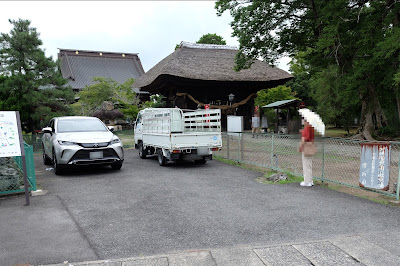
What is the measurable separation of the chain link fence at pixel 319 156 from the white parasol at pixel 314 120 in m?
0.43

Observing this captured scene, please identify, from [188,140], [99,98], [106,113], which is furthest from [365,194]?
[99,98]

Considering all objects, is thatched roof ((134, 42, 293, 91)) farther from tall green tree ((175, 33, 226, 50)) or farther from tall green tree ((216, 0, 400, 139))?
tall green tree ((175, 33, 226, 50))

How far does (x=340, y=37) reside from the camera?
12555mm

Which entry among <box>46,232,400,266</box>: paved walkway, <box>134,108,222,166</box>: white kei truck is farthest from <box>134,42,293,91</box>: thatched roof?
<box>46,232,400,266</box>: paved walkway

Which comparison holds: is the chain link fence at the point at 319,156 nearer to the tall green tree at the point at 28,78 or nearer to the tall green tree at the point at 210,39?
the tall green tree at the point at 28,78

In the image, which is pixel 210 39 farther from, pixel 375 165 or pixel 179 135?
pixel 375 165

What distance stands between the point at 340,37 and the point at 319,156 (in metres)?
7.97

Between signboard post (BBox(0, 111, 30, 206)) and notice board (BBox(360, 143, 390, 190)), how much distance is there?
6.40 m

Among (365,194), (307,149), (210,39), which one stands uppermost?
(210,39)

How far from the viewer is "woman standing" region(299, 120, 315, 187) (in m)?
6.48

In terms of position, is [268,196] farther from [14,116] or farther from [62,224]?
[14,116]

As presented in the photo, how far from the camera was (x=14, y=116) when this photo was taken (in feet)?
19.2

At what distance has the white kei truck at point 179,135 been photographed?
921 cm

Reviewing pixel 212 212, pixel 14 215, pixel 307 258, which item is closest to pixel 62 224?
pixel 14 215
